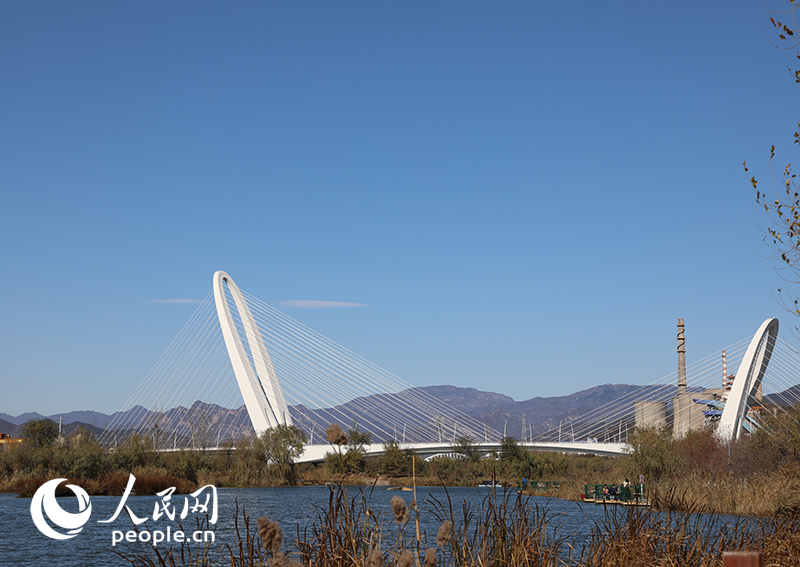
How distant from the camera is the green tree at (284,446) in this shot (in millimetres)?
49469

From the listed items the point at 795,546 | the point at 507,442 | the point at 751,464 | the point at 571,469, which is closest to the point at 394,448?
the point at 507,442

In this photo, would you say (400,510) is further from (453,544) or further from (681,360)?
(681,360)

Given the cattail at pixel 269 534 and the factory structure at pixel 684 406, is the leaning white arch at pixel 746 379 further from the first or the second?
the cattail at pixel 269 534

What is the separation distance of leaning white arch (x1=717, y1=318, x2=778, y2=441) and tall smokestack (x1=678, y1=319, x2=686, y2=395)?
24.5m

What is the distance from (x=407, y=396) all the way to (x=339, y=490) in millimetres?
73810

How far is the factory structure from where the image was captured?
60.7 metres

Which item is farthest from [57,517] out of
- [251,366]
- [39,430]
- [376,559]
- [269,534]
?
[39,430]

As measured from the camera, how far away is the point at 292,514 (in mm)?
27281

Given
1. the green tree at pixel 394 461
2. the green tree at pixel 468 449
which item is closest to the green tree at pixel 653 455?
the green tree at pixel 394 461

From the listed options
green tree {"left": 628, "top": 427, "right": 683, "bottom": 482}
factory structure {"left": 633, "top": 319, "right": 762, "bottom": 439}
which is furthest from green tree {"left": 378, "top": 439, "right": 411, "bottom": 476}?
green tree {"left": 628, "top": 427, "right": 683, "bottom": 482}

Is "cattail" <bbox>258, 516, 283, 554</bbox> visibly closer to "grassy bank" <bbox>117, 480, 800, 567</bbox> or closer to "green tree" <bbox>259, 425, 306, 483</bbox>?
"grassy bank" <bbox>117, 480, 800, 567</bbox>

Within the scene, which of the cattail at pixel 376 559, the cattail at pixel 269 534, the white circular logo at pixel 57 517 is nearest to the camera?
the cattail at pixel 376 559

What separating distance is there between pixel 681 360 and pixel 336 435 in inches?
3243

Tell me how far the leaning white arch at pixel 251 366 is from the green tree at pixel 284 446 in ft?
2.17
